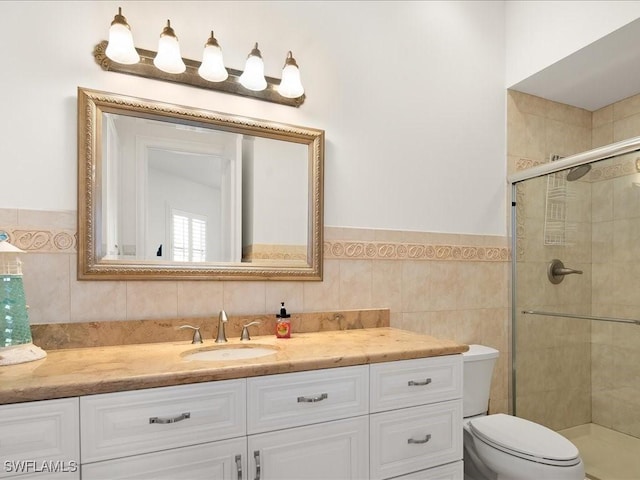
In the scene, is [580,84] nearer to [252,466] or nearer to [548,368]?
[548,368]

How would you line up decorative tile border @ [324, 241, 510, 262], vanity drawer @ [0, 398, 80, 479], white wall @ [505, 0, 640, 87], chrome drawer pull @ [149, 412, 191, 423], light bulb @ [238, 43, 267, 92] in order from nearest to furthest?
vanity drawer @ [0, 398, 80, 479] < chrome drawer pull @ [149, 412, 191, 423] < light bulb @ [238, 43, 267, 92] < white wall @ [505, 0, 640, 87] < decorative tile border @ [324, 241, 510, 262]

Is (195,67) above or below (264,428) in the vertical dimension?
above

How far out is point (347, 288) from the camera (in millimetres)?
2049

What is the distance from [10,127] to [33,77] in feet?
0.69

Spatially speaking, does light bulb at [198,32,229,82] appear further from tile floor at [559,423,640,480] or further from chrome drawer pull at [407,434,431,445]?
tile floor at [559,423,640,480]

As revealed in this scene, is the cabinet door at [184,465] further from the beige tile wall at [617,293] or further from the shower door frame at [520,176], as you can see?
the beige tile wall at [617,293]

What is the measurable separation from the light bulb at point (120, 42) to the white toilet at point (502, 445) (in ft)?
6.77

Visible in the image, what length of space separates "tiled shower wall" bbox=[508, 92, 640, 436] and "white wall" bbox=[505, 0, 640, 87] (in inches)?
9.2

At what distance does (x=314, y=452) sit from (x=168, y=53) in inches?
63.3

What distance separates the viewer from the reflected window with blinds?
5.61 feet

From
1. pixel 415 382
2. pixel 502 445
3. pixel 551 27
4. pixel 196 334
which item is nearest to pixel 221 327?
pixel 196 334

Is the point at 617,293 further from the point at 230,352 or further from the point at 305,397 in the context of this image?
the point at 230,352

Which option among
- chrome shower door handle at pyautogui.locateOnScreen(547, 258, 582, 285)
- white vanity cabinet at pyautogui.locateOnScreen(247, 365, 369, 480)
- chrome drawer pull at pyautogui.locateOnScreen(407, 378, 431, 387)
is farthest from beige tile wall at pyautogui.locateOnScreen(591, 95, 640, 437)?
white vanity cabinet at pyautogui.locateOnScreen(247, 365, 369, 480)

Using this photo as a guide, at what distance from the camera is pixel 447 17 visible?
238cm
